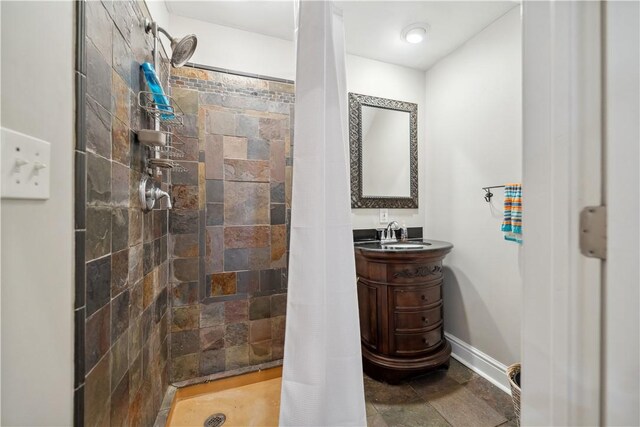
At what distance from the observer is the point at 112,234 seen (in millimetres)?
919

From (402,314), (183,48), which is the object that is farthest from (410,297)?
(183,48)

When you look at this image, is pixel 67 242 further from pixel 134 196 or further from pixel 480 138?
pixel 480 138

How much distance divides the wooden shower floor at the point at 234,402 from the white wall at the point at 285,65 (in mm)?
1305

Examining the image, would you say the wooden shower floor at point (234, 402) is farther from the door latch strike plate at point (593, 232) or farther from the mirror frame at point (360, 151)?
the door latch strike plate at point (593, 232)

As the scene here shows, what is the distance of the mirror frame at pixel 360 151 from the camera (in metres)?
2.10

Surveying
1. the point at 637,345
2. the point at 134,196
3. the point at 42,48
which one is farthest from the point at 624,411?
the point at 134,196

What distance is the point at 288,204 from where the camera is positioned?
189cm

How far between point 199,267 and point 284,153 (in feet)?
3.21

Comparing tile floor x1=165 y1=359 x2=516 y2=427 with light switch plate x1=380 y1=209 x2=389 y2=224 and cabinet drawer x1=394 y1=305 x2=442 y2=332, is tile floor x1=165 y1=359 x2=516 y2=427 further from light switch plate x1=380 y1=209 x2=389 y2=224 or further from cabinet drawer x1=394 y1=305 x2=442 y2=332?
light switch plate x1=380 y1=209 x2=389 y2=224

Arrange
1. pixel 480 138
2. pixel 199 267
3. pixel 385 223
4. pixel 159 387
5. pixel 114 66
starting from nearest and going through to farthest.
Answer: pixel 114 66 < pixel 159 387 < pixel 199 267 < pixel 480 138 < pixel 385 223

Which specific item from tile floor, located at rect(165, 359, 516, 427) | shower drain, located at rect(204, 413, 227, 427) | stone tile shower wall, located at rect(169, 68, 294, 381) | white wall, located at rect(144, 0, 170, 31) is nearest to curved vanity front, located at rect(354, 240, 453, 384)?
tile floor, located at rect(165, 359, 516, 427)

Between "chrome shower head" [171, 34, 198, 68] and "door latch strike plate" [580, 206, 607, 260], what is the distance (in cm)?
Answer: 169

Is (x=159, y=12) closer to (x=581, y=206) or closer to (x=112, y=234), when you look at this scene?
(x=112, y=234)

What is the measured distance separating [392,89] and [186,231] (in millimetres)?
2001
